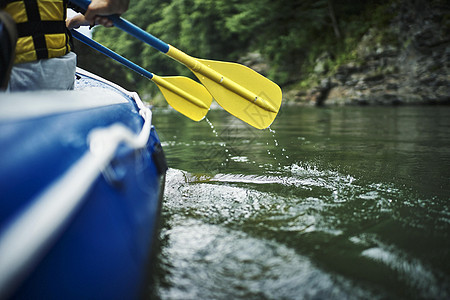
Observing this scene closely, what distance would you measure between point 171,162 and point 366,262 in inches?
→ 73.2

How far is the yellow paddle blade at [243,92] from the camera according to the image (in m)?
2.27

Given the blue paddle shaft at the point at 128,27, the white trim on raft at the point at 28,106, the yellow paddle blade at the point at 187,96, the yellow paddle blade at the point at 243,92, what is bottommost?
the yellow paddle blade at the point at 187,96

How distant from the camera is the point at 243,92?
2277mm

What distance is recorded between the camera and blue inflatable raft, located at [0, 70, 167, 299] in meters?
0.51

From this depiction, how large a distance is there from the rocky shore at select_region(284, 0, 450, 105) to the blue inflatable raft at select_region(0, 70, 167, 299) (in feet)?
33.6

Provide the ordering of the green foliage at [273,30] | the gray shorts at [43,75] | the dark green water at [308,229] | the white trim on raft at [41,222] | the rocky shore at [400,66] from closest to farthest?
the white trim on raft at [41,222] < the dark green water at [308,229] < the gray shorts at [43,75] < the rocky shore at [400,66] < the green foliage at [273,30]

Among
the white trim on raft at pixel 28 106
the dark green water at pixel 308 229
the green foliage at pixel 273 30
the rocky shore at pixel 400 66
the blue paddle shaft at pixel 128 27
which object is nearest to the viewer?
the white trim on raft at pixel 28 106

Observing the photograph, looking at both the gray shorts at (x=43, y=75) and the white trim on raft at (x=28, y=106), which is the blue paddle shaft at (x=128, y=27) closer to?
the gray shorts at (x=43, y=75)

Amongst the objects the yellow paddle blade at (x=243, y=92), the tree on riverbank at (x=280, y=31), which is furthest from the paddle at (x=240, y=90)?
the tree on riverbank at (x=280, y=31)

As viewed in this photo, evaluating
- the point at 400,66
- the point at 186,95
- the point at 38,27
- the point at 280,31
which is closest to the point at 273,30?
the point at 280,31

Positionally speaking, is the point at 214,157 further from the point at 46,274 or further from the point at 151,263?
the point at 46,274

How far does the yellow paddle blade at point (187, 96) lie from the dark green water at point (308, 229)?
70 centimetres

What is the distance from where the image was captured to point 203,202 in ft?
5.07

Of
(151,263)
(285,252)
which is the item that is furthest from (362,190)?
(151,263)
